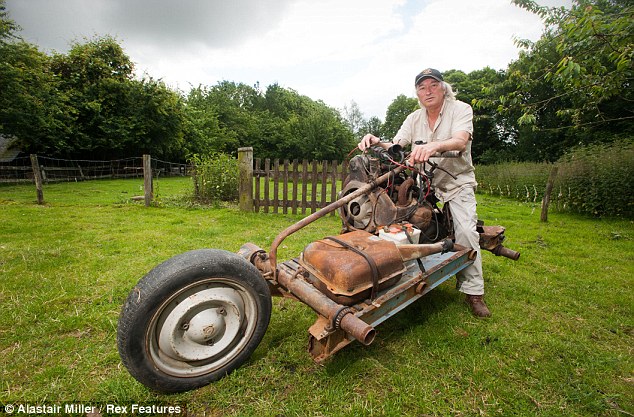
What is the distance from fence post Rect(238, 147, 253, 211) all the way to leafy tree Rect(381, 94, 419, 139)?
44.8 meters

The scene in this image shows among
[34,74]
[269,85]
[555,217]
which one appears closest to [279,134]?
[269,85]

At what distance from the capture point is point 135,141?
21703 millimetres

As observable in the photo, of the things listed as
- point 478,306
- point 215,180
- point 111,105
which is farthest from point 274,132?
point 478,306

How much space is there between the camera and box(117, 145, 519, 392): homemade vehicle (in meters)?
1.59

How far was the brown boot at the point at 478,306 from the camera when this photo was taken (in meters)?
Result: 2.82

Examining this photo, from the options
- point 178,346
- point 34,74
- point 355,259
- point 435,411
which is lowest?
point 435,411

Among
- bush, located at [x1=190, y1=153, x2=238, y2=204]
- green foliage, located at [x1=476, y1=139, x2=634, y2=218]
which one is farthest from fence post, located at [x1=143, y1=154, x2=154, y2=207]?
green foliage, located at [x1=476, y1=139, x2=634, y2=218]

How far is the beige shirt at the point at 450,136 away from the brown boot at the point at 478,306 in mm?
997

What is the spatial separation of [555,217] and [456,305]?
282 inches

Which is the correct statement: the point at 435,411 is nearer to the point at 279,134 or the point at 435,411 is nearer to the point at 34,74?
the point at 34,74

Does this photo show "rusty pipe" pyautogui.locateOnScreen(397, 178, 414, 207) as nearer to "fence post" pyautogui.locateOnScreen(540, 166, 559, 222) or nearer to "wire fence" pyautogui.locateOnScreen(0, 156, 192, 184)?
"fence post" pyautogui.locateOnScreen(540, 166, 559, 222)

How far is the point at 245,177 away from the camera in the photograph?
7.55 meters

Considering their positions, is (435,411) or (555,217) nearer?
(435,411)

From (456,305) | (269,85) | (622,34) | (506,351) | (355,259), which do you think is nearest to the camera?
(355,259)
